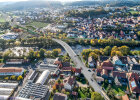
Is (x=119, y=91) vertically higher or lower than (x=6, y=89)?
lower

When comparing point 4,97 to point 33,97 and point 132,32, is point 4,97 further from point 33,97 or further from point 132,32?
point 132,32

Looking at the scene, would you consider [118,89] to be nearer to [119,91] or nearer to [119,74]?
[119,91]

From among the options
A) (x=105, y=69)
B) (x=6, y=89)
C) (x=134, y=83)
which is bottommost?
A: (x=6, y=89)

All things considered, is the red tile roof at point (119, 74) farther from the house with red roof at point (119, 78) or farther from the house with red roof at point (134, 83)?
the house with red roof at point (134, 83)

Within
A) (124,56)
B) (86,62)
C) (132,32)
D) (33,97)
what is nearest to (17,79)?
(33,97)

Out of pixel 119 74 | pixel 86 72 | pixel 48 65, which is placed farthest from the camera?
pixel 48 65

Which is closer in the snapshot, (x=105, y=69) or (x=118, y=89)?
(x=118, y=89)

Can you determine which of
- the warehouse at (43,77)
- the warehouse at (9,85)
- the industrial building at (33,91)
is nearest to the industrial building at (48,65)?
the warehouse at (43,77)

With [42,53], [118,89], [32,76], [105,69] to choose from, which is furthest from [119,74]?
[42,53]

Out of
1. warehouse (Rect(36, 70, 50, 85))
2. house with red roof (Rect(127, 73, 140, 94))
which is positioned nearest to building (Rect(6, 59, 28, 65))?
warehouse (Rect(36, 70, 50, 85))
